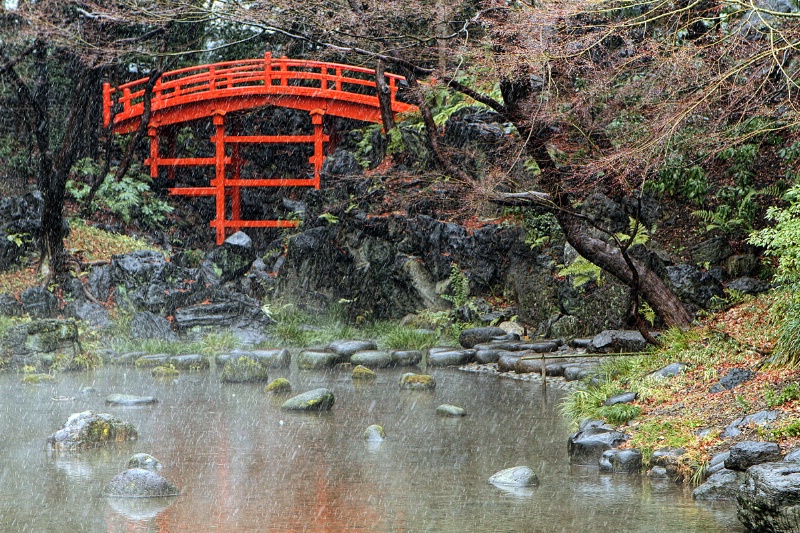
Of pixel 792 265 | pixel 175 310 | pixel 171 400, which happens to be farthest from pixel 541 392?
pixel 175 310

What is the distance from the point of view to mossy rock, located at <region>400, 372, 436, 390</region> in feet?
40.8

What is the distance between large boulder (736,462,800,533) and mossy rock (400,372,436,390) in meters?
6.82

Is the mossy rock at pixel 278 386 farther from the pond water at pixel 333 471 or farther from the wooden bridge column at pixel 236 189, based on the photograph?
the wooden bridge column at pixel 236 189

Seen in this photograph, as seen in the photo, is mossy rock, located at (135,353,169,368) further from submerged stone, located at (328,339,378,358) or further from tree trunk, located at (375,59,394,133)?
tree trunk, located at (375,59,394,133)

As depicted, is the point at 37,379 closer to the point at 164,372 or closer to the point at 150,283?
the point at 164,372

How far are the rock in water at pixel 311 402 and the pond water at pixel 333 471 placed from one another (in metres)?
0.14

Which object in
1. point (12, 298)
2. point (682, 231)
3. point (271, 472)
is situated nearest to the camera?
point (271, 472)

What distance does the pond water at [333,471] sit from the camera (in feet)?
20.2

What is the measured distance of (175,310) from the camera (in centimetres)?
1759

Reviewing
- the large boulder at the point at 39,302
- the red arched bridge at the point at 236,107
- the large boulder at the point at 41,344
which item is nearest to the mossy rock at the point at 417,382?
the large boulder at the point at 41,344

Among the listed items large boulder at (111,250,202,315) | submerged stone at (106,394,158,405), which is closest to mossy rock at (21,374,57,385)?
submerged stone at (106,394,158,405)

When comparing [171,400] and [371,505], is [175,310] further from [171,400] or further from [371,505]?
[371,505]

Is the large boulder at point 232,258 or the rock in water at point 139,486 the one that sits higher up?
the large boulder at point 232,258

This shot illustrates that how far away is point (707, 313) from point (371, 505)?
7933 mm
